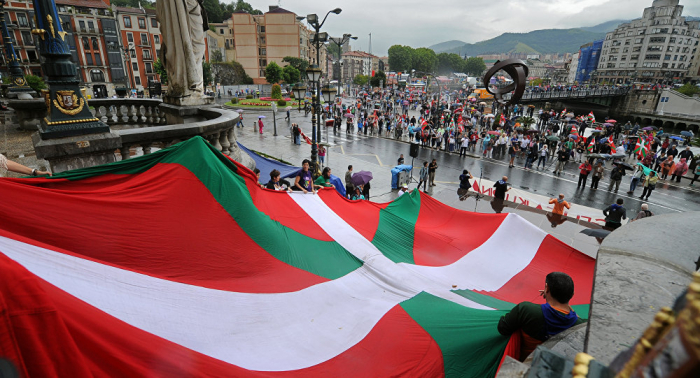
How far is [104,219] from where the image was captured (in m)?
3.33

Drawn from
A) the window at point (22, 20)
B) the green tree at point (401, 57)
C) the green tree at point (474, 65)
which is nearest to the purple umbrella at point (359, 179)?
the window at point (22, 20)

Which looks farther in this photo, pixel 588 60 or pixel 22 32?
pixel 588 60

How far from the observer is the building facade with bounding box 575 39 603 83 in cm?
11569

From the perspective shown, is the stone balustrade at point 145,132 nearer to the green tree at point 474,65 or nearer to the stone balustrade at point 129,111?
the stone balustrade at point 129,111

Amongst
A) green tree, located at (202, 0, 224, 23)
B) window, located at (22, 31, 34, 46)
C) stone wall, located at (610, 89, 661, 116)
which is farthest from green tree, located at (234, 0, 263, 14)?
stone wall, located at (610, 89, 661, 116)

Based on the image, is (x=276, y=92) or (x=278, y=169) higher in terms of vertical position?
(x=276, y=92)

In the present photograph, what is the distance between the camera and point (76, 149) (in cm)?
510

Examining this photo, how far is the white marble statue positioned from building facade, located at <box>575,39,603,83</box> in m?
137

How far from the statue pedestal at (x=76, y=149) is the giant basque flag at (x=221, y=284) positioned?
1424mm

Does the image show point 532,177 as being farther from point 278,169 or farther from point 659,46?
point 659,46

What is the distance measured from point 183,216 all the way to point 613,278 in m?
3.92

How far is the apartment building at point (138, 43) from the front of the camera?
55469mm

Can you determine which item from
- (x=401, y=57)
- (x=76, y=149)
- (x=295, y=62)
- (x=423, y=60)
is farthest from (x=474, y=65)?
(x=76, y=149)

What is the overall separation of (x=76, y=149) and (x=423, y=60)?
506 feet
